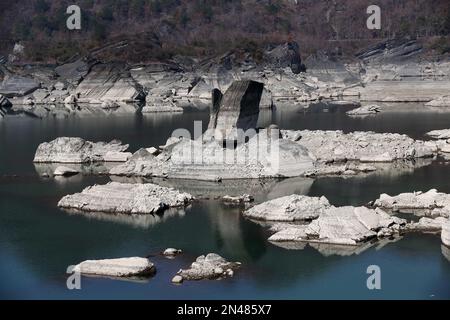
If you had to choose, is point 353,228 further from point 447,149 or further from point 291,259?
point 447,149

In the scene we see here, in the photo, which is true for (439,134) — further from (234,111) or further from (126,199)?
(126,199)

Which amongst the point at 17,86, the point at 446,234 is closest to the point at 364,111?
the point at 446,234

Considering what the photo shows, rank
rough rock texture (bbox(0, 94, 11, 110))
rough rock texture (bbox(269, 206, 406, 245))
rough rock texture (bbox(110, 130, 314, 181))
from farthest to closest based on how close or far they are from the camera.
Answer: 1. rough rock texture (bbox(0, 94, 11, 110))
2. rough rock texture (bbox(110, 130, 314, 181))
3. rough rock texture (bbox(269, 206, 406, 245))

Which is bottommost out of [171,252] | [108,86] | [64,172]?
[171,252]

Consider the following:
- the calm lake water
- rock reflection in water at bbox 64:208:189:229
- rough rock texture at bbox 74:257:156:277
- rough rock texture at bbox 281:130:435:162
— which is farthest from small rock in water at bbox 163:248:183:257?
rough rock texture at bbox 281:130:435:162

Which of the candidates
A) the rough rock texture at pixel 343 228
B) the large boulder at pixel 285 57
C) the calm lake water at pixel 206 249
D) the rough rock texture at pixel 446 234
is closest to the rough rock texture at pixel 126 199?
the calm lake water at pixel 206 249

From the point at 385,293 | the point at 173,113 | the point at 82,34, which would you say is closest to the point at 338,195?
the point at 385,293

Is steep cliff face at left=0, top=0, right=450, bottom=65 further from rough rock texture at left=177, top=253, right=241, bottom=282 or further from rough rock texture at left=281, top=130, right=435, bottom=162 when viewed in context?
rough rock texture at left=177, top=253, right=241, bottom=282
